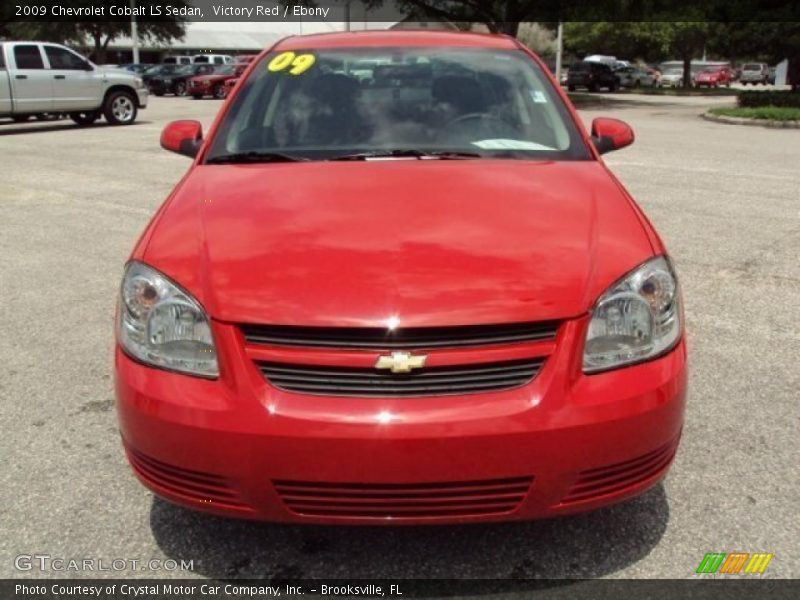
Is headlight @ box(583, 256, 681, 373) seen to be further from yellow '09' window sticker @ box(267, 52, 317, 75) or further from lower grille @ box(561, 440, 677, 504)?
yellow '09' window sticker @ box(267, 52, 317, 75)

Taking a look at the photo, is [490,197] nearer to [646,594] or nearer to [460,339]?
[460,339]

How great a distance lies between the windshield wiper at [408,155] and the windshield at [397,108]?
2 cm

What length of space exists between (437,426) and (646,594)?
88 cm

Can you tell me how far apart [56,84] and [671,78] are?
4674 cm

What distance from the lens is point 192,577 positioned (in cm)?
243

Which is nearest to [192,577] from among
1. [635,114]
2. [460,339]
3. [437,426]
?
[437,426]

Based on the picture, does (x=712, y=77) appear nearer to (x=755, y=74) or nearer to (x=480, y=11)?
(x=755, y=74)

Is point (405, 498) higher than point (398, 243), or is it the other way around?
point (398, 243)

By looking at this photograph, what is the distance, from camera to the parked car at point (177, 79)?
120 ft

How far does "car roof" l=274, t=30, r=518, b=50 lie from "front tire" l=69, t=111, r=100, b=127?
55.1 feet

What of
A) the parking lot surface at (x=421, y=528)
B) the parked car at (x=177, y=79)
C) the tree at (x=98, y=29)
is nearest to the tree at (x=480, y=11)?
the parked car at (x=177, y=79)

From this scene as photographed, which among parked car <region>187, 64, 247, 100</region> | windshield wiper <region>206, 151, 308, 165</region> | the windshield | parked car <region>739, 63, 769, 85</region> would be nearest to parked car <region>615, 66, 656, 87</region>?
parked car <region>739, 63, 769, 85</region>

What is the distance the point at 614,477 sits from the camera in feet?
7.34

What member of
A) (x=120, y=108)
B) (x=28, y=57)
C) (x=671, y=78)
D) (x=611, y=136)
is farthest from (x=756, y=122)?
(x=671, y=78)
